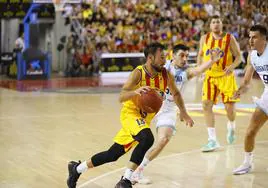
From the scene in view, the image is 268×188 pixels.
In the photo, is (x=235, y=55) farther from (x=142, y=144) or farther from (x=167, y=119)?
(x=142, y=144)

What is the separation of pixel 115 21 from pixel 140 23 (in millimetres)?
985

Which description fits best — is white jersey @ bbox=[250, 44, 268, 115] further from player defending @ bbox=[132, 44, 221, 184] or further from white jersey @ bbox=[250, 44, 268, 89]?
player defending @ bbox=[132, 44, 221, 184]

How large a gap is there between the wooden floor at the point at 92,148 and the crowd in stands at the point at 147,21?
9099 millimetres

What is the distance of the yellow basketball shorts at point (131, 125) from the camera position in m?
6.37

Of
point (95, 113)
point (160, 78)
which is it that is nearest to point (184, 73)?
point (160, 78)

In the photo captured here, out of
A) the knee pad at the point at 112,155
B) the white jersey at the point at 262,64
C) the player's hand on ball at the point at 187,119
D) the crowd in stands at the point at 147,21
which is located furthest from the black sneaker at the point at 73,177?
the crowd in stands at the point at 147,21

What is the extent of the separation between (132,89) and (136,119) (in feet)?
1.02

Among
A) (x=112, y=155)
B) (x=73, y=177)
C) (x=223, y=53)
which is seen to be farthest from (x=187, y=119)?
(x=223, y=53)

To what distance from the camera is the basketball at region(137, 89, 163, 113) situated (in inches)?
247

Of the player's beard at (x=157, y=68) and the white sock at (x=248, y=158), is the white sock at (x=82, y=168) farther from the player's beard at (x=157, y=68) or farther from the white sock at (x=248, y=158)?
the white sock at (x=248, y=158)

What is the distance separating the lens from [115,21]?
25.0 metres

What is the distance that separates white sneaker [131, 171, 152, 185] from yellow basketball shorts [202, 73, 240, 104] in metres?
2.59

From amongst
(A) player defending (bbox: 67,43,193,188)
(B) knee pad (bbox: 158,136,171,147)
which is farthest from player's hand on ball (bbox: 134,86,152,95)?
(B) knee pad (bbox: 158,136,171,147)

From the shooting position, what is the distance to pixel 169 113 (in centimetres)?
734
